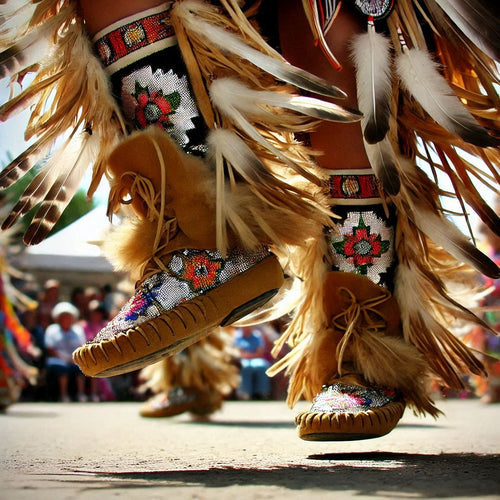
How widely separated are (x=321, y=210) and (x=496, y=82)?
0.44 metres

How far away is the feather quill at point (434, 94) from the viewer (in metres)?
1.30

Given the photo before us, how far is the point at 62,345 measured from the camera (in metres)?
5.81

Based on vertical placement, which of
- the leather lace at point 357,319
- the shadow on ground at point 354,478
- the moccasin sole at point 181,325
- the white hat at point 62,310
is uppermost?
the white hat at point 62,310

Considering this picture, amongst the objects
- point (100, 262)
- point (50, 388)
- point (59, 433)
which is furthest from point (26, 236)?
point (100, 262)

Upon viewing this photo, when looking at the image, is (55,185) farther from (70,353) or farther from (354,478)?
(70,353)

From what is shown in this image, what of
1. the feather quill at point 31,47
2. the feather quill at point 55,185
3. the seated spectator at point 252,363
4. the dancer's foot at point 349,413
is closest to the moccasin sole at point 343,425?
the dancer's foot at point 349,413

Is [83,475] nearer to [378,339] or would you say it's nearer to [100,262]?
[378,339]

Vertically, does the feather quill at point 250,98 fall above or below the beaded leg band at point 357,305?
above

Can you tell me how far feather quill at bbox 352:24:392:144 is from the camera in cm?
131

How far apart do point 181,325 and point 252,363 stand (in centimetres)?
500

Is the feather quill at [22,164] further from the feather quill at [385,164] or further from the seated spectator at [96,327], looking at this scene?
the seated spectator at [96,327]

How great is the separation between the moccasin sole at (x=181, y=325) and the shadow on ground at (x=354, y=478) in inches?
6.8

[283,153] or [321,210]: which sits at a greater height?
[283,153]

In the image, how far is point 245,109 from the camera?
1.33 meters
